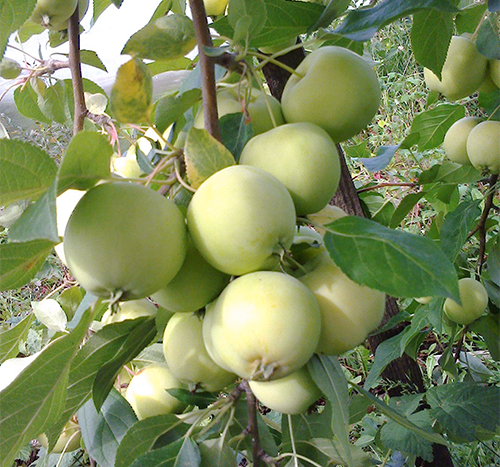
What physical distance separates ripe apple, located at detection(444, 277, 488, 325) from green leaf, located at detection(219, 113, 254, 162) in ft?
1.80

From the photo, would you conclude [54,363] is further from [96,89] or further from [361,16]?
[96,89]

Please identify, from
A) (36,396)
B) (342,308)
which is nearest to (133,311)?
(36,396)

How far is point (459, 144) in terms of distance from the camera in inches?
37.5

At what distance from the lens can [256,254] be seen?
1.22 feet

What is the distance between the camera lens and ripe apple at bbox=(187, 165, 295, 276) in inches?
14.4

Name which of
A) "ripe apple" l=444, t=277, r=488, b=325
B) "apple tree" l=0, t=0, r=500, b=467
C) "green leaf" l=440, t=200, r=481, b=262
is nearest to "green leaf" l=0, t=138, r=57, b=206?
"apple tree" l=0, t=0, r=500, b=467

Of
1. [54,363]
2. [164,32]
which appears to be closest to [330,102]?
[164,32]

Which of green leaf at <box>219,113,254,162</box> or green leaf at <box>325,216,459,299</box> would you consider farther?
green leaf at <box>219,113,254,162</box>

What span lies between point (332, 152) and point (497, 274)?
58 centimetres

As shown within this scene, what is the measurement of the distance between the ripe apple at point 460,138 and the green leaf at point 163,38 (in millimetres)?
615

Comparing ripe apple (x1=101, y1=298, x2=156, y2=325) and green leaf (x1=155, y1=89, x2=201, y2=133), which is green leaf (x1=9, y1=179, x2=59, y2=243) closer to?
green leaf (x1=155, y1=89, x2=201, y2=133)

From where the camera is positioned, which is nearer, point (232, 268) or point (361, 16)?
point (232, 268)

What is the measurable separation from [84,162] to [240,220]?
0.11 m

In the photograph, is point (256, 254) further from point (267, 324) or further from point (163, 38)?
point (163, 38)
